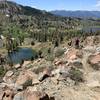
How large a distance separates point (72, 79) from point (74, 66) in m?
3.98

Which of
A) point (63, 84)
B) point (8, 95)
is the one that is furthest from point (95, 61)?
point (8, 95)

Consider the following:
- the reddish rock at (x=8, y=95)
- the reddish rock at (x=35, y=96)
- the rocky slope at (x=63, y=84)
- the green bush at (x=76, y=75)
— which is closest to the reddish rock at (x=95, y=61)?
the rocky slope at (x=63, y=84)

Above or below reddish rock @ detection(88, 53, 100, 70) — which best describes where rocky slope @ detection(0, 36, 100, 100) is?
below

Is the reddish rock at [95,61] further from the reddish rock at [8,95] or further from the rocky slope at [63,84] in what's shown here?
the reddish rock at [8,95]

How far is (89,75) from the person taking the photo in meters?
29.1

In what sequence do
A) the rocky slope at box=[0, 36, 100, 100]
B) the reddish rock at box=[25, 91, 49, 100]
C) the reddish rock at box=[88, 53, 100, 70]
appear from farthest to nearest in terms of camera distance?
the reddish rock at box=[88, 53, 100, 70] → the rocky slope at box=[0, 36, 100, 100] → the reddish rock at box=[25, 91, 49, 100]

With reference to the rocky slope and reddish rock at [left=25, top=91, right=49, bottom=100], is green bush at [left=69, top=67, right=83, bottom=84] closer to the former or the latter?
the rocky slope

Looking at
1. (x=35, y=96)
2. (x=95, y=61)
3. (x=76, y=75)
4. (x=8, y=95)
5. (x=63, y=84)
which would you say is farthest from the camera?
(x=95, y=61)

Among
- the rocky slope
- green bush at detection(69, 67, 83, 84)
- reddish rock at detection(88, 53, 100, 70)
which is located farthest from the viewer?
reddish rock at detection(88, 53, 100, 70)

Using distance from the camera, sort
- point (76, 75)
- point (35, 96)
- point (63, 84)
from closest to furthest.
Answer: point (35, 96) < point (63, 84) < point (76, 75)

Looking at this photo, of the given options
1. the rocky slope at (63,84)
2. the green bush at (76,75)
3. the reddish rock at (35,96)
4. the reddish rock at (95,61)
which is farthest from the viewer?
the reddish rock at (95,61)

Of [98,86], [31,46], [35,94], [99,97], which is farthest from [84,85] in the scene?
[31,46]

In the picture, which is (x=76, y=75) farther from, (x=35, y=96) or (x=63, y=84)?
(x=35, y=96)

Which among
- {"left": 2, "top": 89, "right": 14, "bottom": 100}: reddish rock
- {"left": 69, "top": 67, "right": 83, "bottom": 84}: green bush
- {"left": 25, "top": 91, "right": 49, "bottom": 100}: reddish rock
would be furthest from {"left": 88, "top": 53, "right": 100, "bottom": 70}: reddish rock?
{"left": 2, "top": 89, "right": 14, "bottom": 100}: reddish rock
